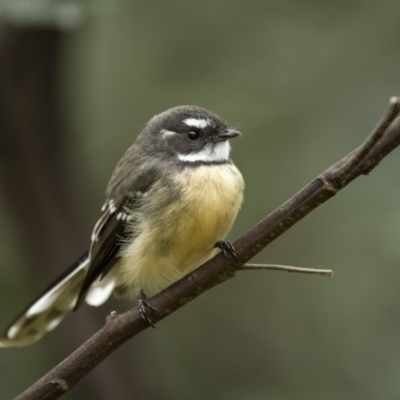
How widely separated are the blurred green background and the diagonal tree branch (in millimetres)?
1640

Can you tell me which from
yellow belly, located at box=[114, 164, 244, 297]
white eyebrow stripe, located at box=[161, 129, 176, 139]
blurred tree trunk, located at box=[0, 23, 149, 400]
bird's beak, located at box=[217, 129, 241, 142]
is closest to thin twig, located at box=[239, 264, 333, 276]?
yellow belly, located at box=[114, 164, 244, 297]

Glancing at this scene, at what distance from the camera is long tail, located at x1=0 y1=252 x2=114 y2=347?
179 inches

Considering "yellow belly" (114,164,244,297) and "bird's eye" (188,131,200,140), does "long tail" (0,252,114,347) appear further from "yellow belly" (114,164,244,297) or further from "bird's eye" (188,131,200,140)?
"bird's eye" (188,131,200,140)

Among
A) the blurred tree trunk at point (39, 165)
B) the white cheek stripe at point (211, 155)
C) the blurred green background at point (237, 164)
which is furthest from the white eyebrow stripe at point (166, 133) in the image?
the blurred tree trunk at point (39, 165)

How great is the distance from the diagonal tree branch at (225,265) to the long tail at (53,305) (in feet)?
4.17

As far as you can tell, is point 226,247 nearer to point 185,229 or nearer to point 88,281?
point 185,229

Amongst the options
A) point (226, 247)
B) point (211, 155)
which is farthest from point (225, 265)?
point (211, 155)

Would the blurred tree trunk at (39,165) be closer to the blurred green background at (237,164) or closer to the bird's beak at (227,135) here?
the blurred green background at (237,164)

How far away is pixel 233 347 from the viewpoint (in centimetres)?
651

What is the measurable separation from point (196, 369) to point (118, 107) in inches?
93.0

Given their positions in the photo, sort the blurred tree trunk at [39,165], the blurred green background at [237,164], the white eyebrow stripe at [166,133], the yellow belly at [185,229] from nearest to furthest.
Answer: the yellow belly at [185,229] → the white eyebrow stripe at [166,133] → the blurred green background at [237,164] → the blurred tree trunk at [39,165]

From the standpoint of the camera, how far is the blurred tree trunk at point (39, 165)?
5.67m

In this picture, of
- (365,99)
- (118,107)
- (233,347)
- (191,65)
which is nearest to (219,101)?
(191,65)

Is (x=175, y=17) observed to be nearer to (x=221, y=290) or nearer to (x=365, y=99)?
(x=365, y=99)
